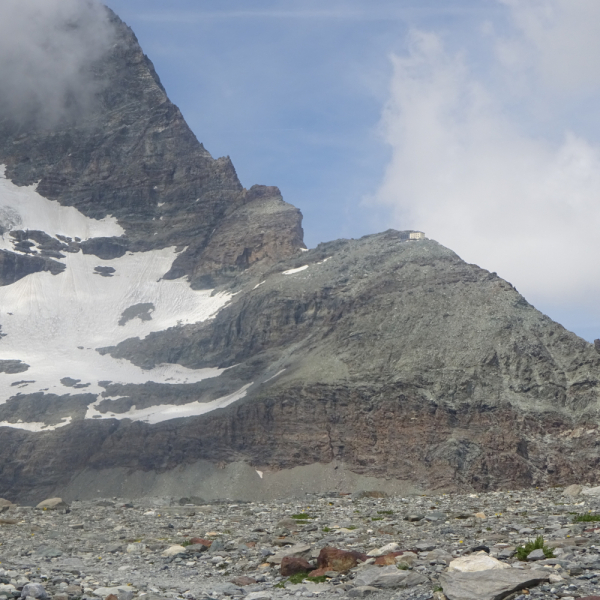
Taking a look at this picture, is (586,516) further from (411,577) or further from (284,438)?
(284,438)

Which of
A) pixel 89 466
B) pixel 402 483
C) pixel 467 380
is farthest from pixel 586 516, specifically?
pixel 89 466

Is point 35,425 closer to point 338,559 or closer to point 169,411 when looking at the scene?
point 169,411

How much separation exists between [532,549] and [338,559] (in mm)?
5881

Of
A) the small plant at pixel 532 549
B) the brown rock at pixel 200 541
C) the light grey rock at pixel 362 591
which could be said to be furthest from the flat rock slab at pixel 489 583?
the brown rock at pixel 200 541

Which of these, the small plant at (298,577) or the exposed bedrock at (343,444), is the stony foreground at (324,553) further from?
the exposed bedrock at (343,444)

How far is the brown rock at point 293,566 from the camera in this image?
27.8 m

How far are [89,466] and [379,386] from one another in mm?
54669

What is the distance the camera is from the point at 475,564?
24109mm

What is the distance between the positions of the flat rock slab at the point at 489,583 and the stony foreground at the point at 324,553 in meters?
0.03

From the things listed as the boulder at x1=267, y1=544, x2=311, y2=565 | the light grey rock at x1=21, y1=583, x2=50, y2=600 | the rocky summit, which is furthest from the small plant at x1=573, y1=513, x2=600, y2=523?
the rocky summit

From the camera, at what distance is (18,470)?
16500 centimetres

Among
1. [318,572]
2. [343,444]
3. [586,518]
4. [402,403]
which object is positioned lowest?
[318,572]

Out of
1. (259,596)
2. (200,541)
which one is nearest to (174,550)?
(200,541)

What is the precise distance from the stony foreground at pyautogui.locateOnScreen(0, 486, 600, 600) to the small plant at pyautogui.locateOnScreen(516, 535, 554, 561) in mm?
271
